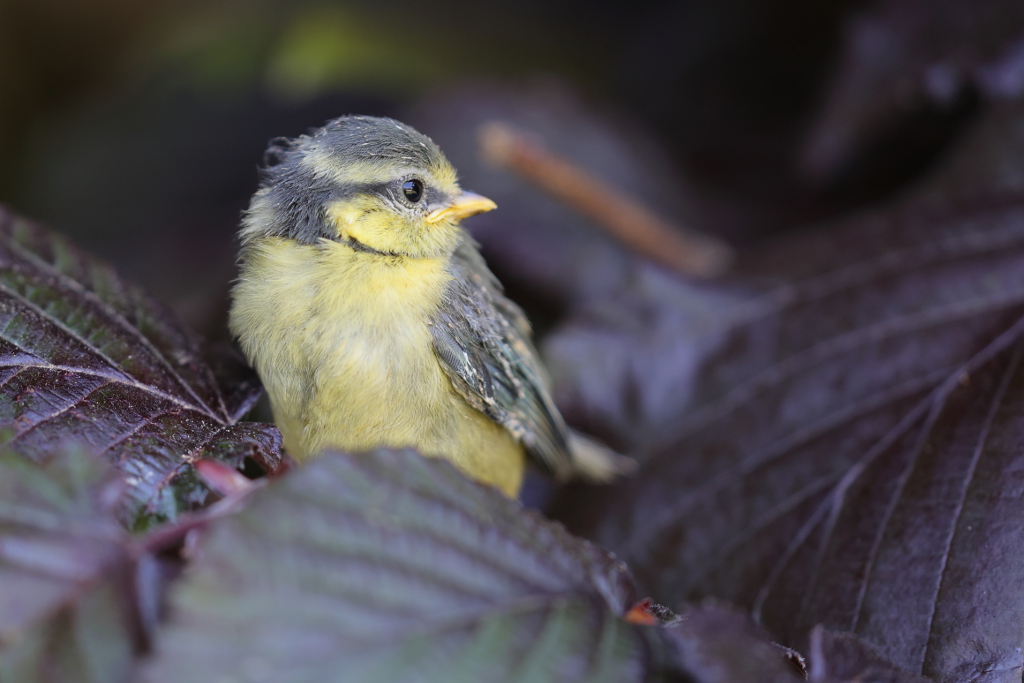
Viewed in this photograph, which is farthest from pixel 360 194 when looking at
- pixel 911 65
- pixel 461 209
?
pixel 911 65

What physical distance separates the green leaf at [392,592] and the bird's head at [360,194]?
78 cm

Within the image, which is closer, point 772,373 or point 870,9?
point 772,373

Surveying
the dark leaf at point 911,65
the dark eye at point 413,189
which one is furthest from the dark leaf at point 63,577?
the dark leaf at point 911,65

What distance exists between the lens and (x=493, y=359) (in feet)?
5.43

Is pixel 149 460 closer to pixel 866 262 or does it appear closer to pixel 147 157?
pixel 866 262

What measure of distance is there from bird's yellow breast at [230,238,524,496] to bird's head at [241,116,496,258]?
42 millimetres

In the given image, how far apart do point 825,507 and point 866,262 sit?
787 millimetres

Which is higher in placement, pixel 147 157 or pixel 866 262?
pixel 866 262

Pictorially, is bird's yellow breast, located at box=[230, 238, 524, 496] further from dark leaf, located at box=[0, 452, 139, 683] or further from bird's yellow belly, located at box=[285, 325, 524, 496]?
dark leaf, located at box=[0, 452, 139, 683]

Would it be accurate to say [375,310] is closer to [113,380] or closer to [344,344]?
[344,344]

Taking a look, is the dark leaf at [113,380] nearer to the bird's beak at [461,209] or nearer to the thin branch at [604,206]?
the bird's beak at [461,209]

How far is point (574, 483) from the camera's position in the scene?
2229mm

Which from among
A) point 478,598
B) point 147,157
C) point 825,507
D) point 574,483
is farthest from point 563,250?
point 478,598

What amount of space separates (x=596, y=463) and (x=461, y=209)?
821mm
